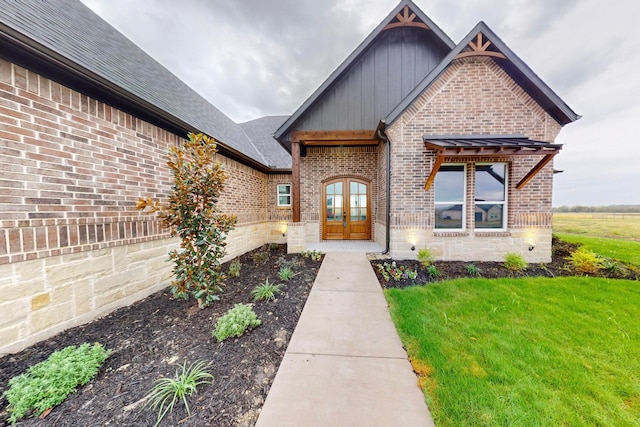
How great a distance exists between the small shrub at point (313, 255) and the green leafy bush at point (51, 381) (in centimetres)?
421

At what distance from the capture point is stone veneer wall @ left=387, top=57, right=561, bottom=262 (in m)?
5.46

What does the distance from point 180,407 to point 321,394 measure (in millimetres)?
1103

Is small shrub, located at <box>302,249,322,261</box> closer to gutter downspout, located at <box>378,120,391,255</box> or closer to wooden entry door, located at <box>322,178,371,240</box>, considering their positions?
gutter downspout, located at <box>378,120,391,255</box>

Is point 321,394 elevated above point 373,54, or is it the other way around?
point 373,54

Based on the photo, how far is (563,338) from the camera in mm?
2590

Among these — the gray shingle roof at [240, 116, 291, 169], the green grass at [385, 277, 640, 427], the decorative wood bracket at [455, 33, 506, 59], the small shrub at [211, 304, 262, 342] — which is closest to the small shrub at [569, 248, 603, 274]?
the green grass at [385, 277, 640, 427]

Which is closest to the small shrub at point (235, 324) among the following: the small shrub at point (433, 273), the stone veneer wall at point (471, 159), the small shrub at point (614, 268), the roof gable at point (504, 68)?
the small shrub at point (433, 273)

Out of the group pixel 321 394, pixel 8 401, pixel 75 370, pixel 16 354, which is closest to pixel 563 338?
pixel 321 394

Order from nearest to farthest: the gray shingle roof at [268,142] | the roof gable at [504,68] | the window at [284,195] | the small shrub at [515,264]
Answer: the small shrub at [515,264]
the roof gable at [504,68]
the window at [284,195]
the gray shingle roof at [268,142]

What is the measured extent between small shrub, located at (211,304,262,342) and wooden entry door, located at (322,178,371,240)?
5.58m

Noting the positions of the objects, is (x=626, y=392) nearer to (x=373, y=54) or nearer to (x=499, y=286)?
(x=499, y=286)

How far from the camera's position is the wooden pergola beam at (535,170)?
4.78 m

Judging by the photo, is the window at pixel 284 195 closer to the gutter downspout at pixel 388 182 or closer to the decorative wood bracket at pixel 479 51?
the gutter downspout at pixel 388 182

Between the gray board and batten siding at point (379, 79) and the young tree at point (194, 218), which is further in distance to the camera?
the gray board and batten siding at point (379, 79)
